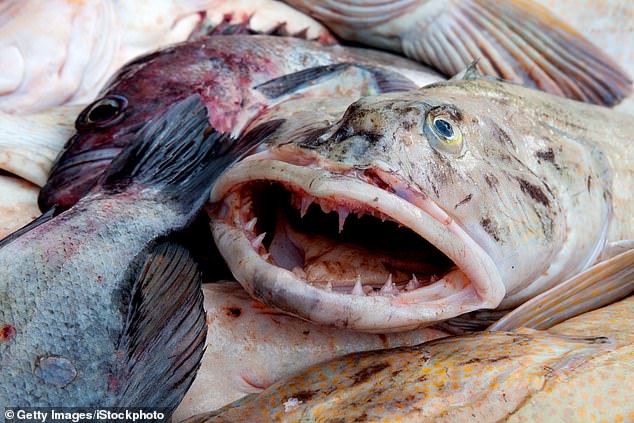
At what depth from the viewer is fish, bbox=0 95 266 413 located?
5.01ft

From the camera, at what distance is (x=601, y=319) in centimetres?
187

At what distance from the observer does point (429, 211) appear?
159 cm

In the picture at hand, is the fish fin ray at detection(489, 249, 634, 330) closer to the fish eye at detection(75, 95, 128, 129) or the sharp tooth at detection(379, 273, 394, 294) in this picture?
the sharp tooth at detection(379, 273, 394, 294)

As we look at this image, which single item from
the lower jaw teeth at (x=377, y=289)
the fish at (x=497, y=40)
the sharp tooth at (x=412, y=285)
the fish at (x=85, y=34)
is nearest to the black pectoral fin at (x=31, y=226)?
the lower jaw teeth at (x=377, y=289)

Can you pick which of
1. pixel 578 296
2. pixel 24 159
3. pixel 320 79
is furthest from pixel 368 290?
pixel 24 159

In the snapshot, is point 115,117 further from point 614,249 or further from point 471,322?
point 614,249

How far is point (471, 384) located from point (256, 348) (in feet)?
1.78

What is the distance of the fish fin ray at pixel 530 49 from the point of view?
3082 millimetres

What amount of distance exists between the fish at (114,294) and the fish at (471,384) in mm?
201

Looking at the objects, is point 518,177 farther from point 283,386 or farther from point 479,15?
point 479,15

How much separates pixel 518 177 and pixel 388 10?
160 cm

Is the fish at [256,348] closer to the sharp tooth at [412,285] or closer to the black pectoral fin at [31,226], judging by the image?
the sharp tooth at [412,285]

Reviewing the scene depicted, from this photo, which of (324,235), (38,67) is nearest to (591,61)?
(324,235)

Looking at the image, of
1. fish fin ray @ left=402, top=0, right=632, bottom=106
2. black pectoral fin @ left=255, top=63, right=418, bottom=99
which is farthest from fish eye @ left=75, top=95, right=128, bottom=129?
fish fin ray @ left=402, top=0, right=632, bottom=106
